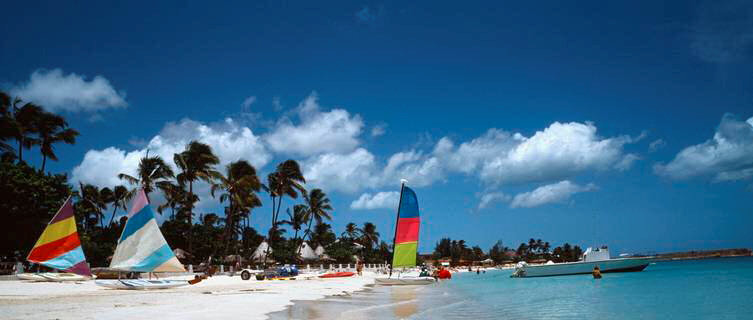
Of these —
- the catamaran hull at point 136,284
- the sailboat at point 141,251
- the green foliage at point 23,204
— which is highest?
the green foliage at point 23,204

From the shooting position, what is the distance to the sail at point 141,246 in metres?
20.5

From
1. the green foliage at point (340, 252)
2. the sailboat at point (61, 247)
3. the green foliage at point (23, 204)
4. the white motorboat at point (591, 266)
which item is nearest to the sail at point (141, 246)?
the sailboat at point (61, 247)

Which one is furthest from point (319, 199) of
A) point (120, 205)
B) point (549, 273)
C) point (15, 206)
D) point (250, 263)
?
point (15, 206)

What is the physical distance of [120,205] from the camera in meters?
62.8

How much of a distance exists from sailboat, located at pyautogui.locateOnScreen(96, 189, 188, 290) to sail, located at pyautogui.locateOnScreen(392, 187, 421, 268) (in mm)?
12548

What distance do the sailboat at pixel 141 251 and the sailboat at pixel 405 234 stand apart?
1246 cm

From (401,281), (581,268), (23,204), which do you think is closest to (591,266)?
(581,268)

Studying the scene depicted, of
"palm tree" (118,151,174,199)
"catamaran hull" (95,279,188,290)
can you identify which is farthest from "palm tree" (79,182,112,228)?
"catamaran hull" (95,279,188,290)

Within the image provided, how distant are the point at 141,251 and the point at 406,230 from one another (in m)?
14.4

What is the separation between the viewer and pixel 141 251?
20797 mm

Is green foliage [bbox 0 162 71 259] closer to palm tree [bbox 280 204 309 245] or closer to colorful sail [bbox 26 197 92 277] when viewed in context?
colorful sail [bbox 26 197 92 277]

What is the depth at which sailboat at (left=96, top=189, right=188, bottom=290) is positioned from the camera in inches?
806

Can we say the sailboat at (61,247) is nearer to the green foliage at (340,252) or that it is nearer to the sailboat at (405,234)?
the sailboat at (405,234)

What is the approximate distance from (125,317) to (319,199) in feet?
180
